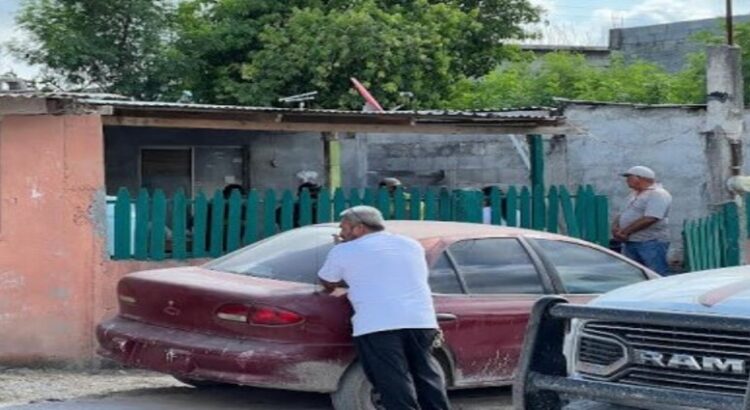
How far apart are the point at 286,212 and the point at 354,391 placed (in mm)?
3595

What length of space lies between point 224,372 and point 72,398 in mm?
1674

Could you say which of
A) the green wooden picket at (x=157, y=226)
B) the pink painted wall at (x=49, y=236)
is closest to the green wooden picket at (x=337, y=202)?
the green wooden picket at (x=157, y=226)

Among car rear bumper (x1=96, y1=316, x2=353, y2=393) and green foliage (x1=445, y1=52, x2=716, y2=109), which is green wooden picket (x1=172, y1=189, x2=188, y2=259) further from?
green foliage (x1=445, y1=52, x2=716, y2=109)

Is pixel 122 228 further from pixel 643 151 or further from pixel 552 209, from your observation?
pixel 643 151

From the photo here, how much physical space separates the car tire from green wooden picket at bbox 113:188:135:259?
328 centimetres

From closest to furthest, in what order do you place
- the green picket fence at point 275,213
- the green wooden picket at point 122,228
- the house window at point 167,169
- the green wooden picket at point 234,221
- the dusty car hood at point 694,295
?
1. the dusty car hood at point 694,295
2. the green wooden picket at point 122,228
3. the green picket fence at point 275,213
4. the green wooden picket at point 234,221
5. the house window at point 167,169

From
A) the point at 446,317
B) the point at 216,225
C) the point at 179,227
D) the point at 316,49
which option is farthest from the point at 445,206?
the point at 316,49

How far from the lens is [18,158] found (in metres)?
10.7

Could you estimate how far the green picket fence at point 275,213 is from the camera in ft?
36.8

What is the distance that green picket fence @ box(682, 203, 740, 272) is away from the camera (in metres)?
13.9

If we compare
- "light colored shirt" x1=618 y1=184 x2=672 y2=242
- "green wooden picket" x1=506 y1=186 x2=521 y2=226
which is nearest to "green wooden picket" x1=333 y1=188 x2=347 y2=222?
"green wooden picket" x1=506 y1=186 x2=521 y2=226

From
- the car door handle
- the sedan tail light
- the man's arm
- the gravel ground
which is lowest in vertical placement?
the gravel ground

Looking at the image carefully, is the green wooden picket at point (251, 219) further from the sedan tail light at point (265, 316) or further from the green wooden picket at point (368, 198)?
the sedan tail light at point (265, 316)

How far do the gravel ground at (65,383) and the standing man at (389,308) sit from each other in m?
2.49
